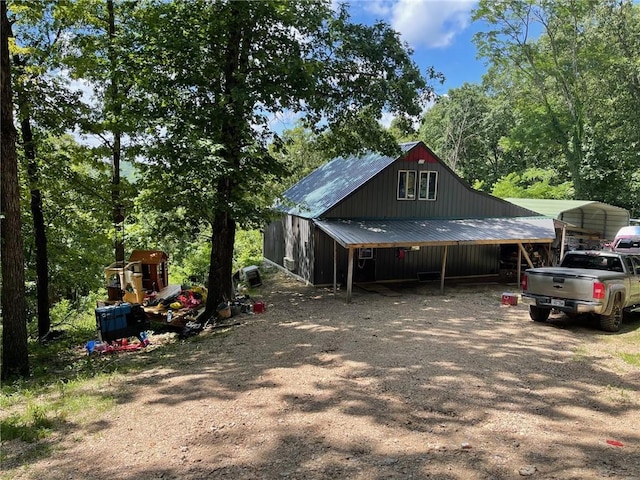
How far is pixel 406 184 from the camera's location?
17875 mm

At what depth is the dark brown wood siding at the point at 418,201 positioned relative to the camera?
56.2ft

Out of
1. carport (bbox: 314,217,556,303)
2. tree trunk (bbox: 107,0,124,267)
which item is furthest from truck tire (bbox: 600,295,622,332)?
tree trunk (bbox: 107,0,124,267)

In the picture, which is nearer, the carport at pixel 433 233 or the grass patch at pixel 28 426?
the grass patch at pixel 28 426

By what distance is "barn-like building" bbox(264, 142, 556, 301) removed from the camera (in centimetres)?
1627

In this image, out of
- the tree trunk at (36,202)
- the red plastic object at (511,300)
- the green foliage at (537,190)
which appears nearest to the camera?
the tree trunk at (36,202)

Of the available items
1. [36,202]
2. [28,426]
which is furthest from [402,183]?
[28,426]

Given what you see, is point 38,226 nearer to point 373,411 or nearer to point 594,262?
point 373,411

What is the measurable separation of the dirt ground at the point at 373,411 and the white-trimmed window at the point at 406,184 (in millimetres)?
8693

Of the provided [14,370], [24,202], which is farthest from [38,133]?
[14,370]

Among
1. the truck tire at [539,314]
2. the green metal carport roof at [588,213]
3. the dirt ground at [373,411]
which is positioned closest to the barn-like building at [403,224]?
the green metal carport roof at [588,213]

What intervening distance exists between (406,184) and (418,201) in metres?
0.91

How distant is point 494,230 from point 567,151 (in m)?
21.3

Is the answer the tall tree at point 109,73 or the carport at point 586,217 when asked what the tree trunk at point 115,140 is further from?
the carport at point 586,217

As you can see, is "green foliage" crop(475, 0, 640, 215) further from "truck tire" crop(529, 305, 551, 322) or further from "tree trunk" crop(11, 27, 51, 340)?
"tree trunk" crop(11, 27, 51, 340)
